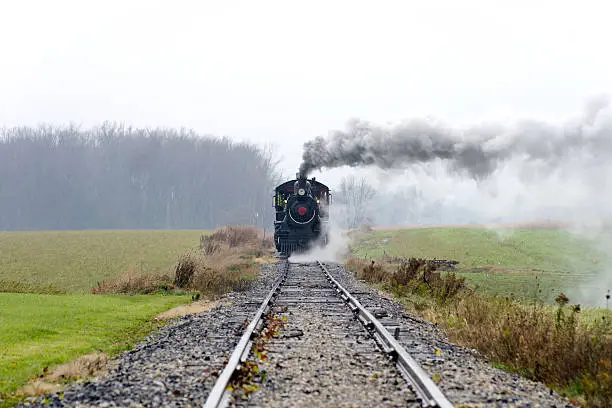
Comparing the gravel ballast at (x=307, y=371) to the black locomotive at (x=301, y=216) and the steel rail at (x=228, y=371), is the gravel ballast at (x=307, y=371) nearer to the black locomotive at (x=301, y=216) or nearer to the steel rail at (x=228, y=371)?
the steel rail at (x=228, y=371)

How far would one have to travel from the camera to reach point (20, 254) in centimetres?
3638

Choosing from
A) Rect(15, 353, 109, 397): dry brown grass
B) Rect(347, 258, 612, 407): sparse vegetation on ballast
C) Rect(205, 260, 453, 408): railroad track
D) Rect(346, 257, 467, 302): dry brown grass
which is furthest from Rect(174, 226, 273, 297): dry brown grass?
Rect(15, 353, 109, 397): dry brown grass

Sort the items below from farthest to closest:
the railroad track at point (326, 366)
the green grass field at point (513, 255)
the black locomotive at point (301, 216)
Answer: the black locomotive at point (301, 216) < the green grass field at point (513, 255) < the railroad track at point (326, 366)

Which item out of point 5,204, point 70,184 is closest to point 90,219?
point 70,184

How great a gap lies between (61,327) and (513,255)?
107 ft

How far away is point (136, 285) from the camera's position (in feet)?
57.4

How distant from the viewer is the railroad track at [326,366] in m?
5.47

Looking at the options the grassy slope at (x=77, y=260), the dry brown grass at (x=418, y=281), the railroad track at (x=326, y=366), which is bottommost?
the grassy slope at (x=77, y=260)

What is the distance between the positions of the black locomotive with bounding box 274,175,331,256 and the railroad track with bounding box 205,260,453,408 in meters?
17.9

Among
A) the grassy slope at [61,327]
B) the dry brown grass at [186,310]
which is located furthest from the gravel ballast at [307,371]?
the dry brown grass at [186,310]

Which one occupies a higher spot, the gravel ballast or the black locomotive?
the black locomotive

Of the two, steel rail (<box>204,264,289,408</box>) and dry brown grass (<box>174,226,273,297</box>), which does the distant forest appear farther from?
steel rail (<box>204,264,289,408</box>)

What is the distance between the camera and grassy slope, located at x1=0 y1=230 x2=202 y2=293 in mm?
24062

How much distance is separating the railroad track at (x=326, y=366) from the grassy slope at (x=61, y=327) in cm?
228
